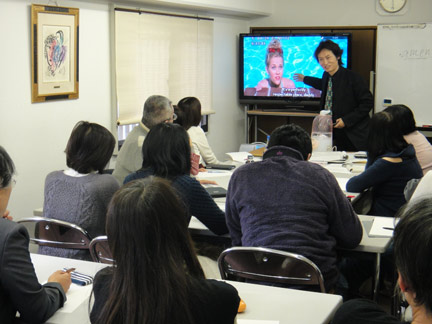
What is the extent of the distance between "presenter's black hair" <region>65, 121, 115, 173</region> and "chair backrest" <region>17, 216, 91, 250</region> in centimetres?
32

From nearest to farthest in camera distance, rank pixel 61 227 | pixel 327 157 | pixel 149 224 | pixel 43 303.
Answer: pixel 149 224, pixel 43 303, pixel 61 227, pixel 327 157

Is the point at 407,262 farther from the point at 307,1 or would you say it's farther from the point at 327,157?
the point at 307,1

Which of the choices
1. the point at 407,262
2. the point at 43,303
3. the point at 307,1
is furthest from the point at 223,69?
the point at 407,262

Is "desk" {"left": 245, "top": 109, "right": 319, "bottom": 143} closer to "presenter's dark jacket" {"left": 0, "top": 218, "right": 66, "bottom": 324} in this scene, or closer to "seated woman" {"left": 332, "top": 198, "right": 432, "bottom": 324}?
"presenter's dark jacket" {"left": 0, "top": 218, "right": 66, "bottom": 324}

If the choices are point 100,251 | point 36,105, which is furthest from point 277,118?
point 100,251

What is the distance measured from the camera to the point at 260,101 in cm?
757

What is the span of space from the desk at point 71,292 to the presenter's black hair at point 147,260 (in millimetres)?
491

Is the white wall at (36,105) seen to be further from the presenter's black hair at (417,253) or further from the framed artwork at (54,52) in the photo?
the presenter's black hair at (417,253)

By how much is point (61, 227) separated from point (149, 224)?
4.83ft

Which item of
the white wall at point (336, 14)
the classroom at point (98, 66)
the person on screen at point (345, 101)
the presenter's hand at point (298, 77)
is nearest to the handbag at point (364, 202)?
the classroom at point (98, 66)

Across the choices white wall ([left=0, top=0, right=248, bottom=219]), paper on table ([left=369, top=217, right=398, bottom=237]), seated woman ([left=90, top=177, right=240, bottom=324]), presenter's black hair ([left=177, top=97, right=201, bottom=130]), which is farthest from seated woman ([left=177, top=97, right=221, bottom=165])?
seated woman ([left=90, top=177, right=240, bottom=324])

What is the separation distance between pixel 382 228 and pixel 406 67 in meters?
4.28

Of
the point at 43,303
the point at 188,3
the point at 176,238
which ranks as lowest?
the point at 43,303

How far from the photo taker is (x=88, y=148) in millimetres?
2953
